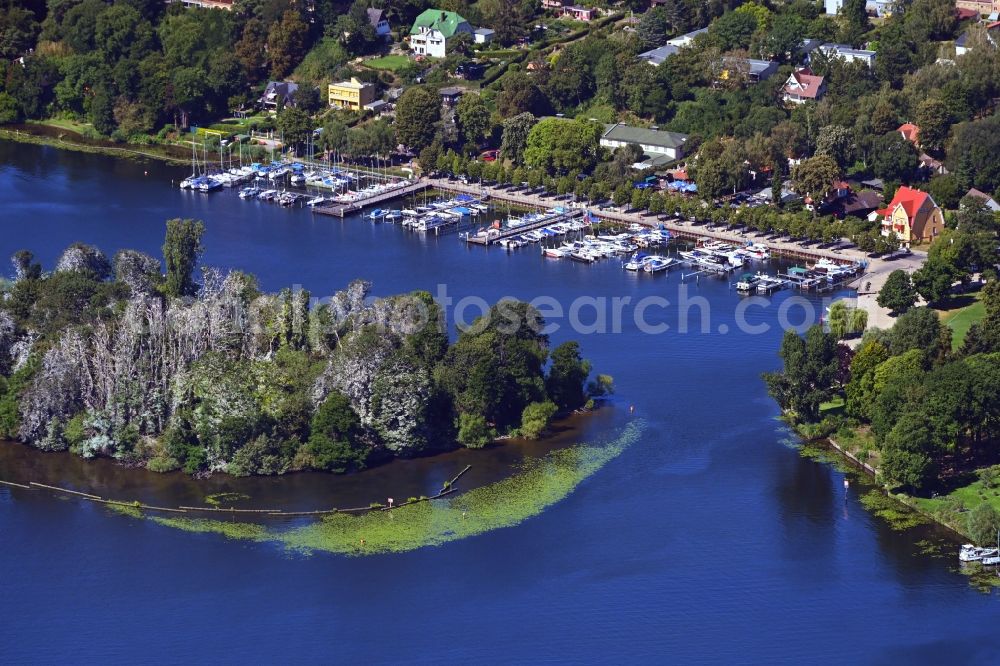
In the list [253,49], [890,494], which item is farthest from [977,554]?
[253,49]

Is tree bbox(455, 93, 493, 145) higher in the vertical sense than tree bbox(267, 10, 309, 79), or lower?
lower

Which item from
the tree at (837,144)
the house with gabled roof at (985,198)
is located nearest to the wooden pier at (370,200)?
the tree at (837,144)

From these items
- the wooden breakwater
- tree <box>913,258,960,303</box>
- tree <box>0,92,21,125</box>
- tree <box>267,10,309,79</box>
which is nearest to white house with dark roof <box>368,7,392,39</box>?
tree <box>267,10,309,79</box>

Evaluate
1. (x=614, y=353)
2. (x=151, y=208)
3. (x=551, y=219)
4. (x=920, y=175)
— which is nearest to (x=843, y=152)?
(x=920, y=175)

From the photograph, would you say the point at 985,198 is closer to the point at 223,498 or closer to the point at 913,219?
the point at 913,219

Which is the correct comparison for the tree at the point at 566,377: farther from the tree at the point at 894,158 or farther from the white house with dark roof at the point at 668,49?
the white house with dark roof at the point at 668,49

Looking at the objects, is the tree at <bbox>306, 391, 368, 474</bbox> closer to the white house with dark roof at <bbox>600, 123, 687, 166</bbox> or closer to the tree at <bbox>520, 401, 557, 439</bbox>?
the tree at <bbox>520, 401, 557, 439</bbox>
